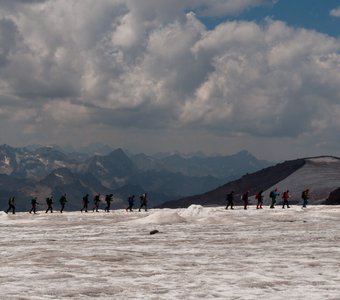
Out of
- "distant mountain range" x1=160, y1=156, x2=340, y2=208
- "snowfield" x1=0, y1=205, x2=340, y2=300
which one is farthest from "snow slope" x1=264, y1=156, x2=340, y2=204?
"snowfield" x1=0, y1=205, x2=340, y2=300

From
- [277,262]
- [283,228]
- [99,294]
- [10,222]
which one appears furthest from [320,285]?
[10,222]

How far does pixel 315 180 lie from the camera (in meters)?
162

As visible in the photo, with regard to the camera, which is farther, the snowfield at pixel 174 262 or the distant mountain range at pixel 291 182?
the distant mountain range at pixel 291 182

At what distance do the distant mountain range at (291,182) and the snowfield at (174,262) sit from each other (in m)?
114

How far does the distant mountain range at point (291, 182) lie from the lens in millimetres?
151625

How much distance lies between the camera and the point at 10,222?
140 ft

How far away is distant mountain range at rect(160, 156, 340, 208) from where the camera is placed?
15162cm

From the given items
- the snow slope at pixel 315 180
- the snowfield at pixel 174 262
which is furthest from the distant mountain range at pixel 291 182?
the snowfield at pixel 174 262

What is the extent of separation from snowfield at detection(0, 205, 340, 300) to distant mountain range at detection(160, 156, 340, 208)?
11367cm

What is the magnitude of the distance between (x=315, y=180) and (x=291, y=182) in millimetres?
8248

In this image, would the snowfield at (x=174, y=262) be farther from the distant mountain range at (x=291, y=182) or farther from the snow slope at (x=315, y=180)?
the distant mountain range at (x=291, y=182)

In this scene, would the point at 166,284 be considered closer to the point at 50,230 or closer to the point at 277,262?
the point at 277,262

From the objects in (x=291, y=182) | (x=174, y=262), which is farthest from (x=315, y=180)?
(x=174, y=262)

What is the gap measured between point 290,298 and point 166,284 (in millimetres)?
3648
